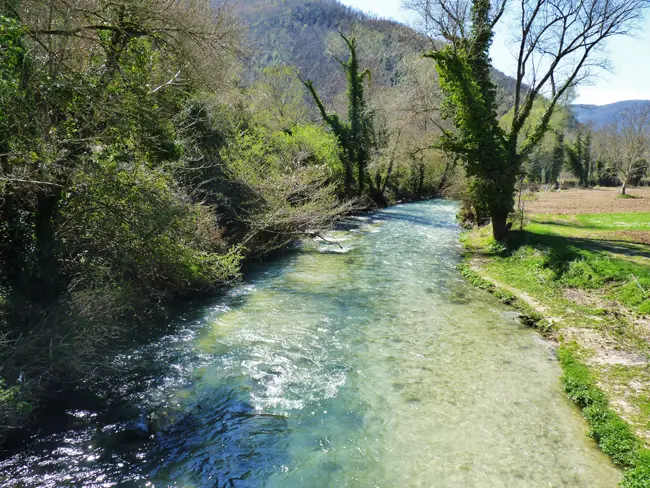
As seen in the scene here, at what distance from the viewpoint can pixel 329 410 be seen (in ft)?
23.1

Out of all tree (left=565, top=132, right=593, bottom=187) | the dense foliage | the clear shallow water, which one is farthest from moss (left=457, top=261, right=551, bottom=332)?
tree (left=565, top=132, right=593, bottom=187)

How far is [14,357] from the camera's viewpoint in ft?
20.2

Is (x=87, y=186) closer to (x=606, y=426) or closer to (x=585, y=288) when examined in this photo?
(x=606, y=426)

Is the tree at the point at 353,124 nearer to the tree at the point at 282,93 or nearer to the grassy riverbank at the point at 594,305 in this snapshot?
the tree at the point at 282,93

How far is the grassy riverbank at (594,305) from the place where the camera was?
6.73 metres

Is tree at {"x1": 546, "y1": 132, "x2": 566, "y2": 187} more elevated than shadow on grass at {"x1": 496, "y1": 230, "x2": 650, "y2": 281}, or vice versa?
tree at {"x1": 546, "y1": 132, "x2": 566, "y2": 187}

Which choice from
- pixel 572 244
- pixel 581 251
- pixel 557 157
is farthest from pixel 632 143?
pixel 581 251

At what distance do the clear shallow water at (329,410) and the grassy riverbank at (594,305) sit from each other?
0.40 metres

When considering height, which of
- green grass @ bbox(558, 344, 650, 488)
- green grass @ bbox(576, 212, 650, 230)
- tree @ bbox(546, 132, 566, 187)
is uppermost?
tree @ bbox(546, 132, 566, 187)

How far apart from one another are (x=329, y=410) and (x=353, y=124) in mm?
31532

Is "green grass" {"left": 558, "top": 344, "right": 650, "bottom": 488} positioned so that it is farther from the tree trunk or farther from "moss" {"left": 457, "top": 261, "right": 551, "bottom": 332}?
the tree trunk

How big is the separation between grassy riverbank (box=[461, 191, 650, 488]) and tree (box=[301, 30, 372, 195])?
54.6ft

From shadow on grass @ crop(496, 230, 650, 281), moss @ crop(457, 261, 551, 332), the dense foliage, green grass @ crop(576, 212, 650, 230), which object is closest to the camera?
the dense foliage

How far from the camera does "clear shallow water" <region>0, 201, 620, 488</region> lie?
5.61m
